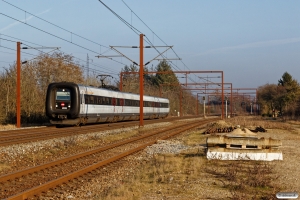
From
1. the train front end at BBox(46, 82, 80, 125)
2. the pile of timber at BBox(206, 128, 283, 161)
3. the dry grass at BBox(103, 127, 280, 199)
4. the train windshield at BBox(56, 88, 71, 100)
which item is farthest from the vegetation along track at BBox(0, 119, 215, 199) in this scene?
the train windshield at BBox(56, 88, 71, 100)

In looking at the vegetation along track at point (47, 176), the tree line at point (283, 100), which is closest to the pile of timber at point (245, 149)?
the vegetation along track at point (47, 176)

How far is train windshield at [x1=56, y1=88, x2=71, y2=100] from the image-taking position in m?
32.6

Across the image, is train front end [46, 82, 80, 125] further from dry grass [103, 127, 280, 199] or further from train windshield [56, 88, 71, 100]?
dry grass [103, 127, 280, 199]

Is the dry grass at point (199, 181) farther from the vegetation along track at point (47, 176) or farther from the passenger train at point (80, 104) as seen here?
the passenger train at point (80, 104)

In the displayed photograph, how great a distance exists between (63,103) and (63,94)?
2.26 ft

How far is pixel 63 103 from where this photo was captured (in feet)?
106

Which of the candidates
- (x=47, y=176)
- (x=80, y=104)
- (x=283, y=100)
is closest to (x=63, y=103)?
(x=80, y=104)

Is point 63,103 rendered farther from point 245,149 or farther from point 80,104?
point 245,149

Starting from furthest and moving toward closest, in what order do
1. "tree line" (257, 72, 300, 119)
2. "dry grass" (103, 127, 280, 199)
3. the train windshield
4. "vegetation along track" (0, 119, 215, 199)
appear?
"tree line" (257, 72, 300, 119), the train windshield, "vegetation along track" (0, 119, 215, 199), "dry grass" (103, 127, 280, 199)

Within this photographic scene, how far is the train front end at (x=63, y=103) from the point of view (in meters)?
32.1

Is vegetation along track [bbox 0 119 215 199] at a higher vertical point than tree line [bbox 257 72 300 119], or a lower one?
lower

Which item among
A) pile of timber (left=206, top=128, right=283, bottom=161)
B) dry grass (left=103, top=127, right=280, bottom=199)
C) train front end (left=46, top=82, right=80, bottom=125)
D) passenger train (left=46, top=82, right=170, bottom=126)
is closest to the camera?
dry grass (left=103, top=127, right=280, bottom=199)

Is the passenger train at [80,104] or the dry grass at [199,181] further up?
the passenger train at [80,104]

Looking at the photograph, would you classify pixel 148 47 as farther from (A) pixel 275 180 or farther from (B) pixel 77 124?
(A) pixel 275 180
